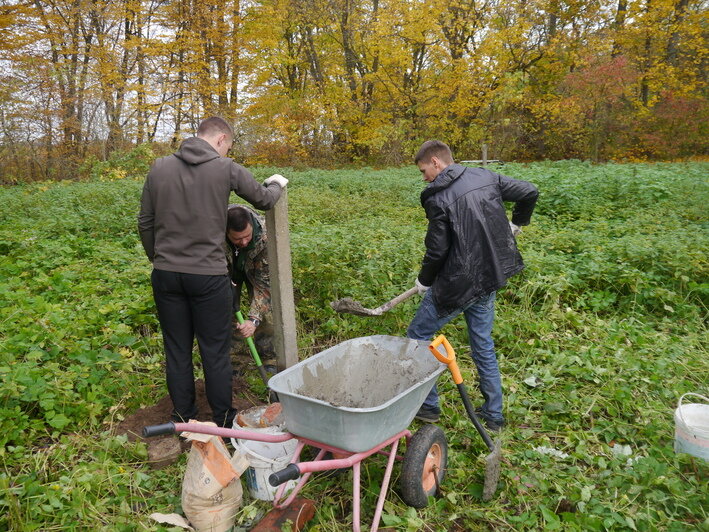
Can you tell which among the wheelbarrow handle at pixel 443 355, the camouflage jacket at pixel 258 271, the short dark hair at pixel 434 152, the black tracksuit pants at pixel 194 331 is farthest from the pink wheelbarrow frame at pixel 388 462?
the short dark hair at pixel 434 152

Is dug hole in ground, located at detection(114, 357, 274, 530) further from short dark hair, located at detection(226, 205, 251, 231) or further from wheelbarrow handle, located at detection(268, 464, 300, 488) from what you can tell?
short dark hair, located at detection(226, 205, 251, 231)

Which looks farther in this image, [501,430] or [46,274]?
[46,274]

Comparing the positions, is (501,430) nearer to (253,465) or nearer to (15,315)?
(253,465)

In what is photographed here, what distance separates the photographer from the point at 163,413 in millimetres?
3414

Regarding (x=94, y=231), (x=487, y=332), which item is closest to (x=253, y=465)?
(x=487, y=332)

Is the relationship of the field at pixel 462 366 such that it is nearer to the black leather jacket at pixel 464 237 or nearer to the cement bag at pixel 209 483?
the cement bag at pixel 209 483

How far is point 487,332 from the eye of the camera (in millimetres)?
3330

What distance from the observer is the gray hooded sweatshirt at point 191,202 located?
285 centimetres

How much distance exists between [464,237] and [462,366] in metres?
1.48

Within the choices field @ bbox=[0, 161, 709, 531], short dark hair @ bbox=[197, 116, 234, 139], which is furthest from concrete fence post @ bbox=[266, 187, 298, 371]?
field @ bbox=[0, 161, 709, 531]

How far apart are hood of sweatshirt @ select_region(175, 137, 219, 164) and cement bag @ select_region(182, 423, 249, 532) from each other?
1519 mm

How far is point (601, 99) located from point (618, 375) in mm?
21512

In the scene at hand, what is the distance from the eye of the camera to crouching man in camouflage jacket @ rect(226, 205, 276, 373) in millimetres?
3512

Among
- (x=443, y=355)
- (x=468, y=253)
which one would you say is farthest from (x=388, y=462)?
(x=468, y=253)
